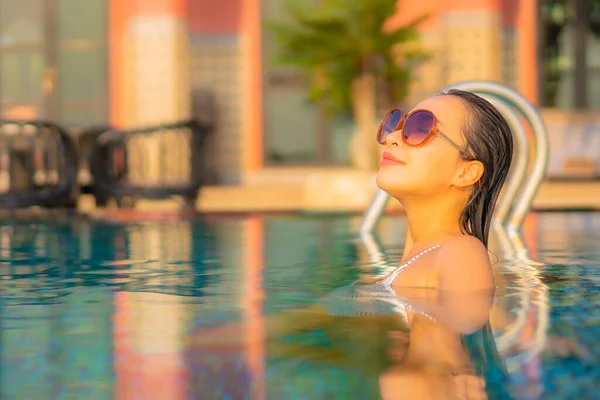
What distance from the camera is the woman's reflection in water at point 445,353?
1346 millimetres

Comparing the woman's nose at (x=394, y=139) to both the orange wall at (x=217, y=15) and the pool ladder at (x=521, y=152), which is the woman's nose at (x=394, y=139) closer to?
the pool ladder at (x=521, y=152)

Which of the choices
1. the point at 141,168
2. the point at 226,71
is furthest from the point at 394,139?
the point at 226,71

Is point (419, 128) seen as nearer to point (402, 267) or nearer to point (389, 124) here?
point (389, 124)

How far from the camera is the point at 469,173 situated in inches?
93.0

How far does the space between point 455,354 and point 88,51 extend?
13759 mm

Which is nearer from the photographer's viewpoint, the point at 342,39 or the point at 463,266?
the point at 463,266

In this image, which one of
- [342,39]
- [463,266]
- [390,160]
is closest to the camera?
[463,266]

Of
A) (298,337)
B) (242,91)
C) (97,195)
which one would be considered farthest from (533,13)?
(298,337)

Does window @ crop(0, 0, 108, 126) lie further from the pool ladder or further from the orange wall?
the pool ladder

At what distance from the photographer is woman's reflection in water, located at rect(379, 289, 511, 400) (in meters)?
1.35

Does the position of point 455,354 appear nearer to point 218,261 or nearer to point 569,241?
point 218,261

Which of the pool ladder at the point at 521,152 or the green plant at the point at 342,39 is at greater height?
the green plant at the point at 342,39

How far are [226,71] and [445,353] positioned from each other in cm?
1325

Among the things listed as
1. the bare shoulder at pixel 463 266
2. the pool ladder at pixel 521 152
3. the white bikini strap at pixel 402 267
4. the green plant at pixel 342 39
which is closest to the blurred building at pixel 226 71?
the green plant at pixel 342 39
